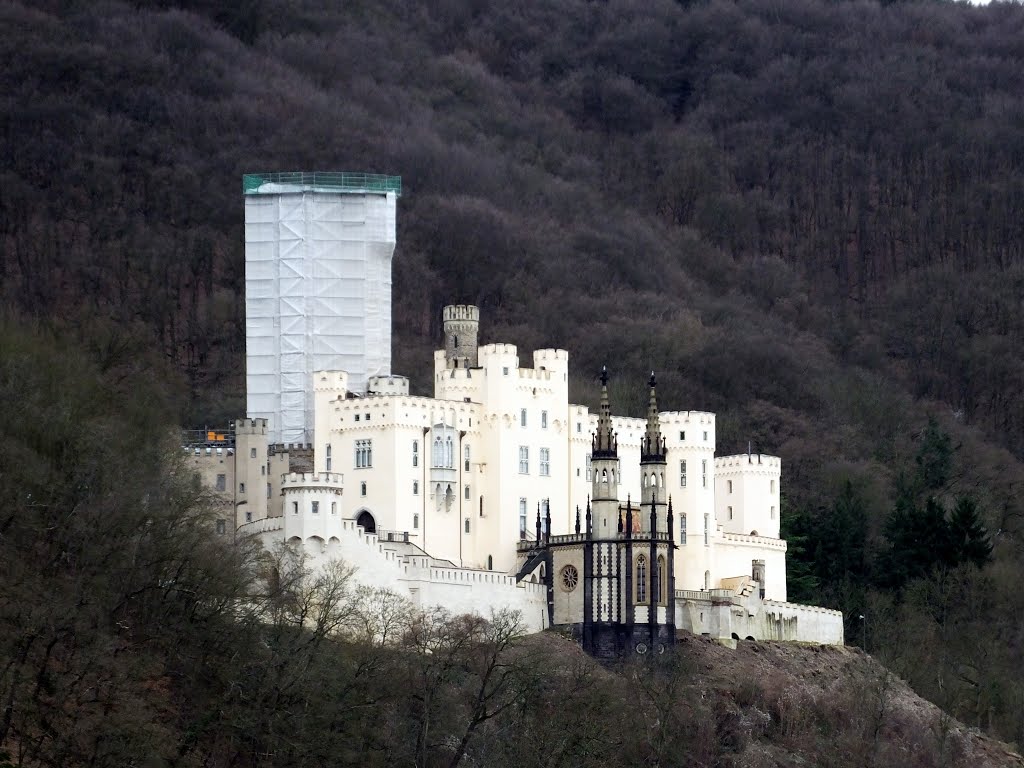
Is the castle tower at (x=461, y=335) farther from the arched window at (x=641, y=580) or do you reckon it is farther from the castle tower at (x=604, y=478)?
the arched window at (x=641, y=580)

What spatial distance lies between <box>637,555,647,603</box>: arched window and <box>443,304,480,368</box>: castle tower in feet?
34.4

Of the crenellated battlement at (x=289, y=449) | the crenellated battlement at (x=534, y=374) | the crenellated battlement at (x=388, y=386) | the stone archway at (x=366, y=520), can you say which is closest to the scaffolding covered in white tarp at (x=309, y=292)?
the crenellated battlement at (x=289, y=449)

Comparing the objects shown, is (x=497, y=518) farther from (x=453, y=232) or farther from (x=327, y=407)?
(x=453, y=232)

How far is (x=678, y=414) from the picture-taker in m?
100

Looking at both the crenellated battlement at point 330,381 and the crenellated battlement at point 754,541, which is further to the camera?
the crenellated battlement at point 754,541

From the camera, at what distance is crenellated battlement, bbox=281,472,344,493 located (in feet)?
289

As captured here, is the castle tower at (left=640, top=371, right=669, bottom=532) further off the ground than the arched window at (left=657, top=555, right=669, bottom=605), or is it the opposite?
the castle tower at (left=640, top=371, right=669, bottom=532)

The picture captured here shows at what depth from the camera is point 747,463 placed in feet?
340

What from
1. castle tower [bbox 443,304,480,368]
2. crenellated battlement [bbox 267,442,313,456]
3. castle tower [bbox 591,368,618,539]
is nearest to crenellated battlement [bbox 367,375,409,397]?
castle tower [bbox 443,304,480,368]

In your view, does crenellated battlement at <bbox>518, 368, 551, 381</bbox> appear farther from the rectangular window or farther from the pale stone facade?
the rectangular window

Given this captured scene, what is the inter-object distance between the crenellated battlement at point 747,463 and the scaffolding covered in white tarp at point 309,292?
12.0m

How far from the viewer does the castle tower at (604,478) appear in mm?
91812

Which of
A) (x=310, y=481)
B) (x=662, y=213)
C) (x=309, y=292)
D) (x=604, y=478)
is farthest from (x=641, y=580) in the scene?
(x=662, y=213)

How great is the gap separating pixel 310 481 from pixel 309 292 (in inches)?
604
